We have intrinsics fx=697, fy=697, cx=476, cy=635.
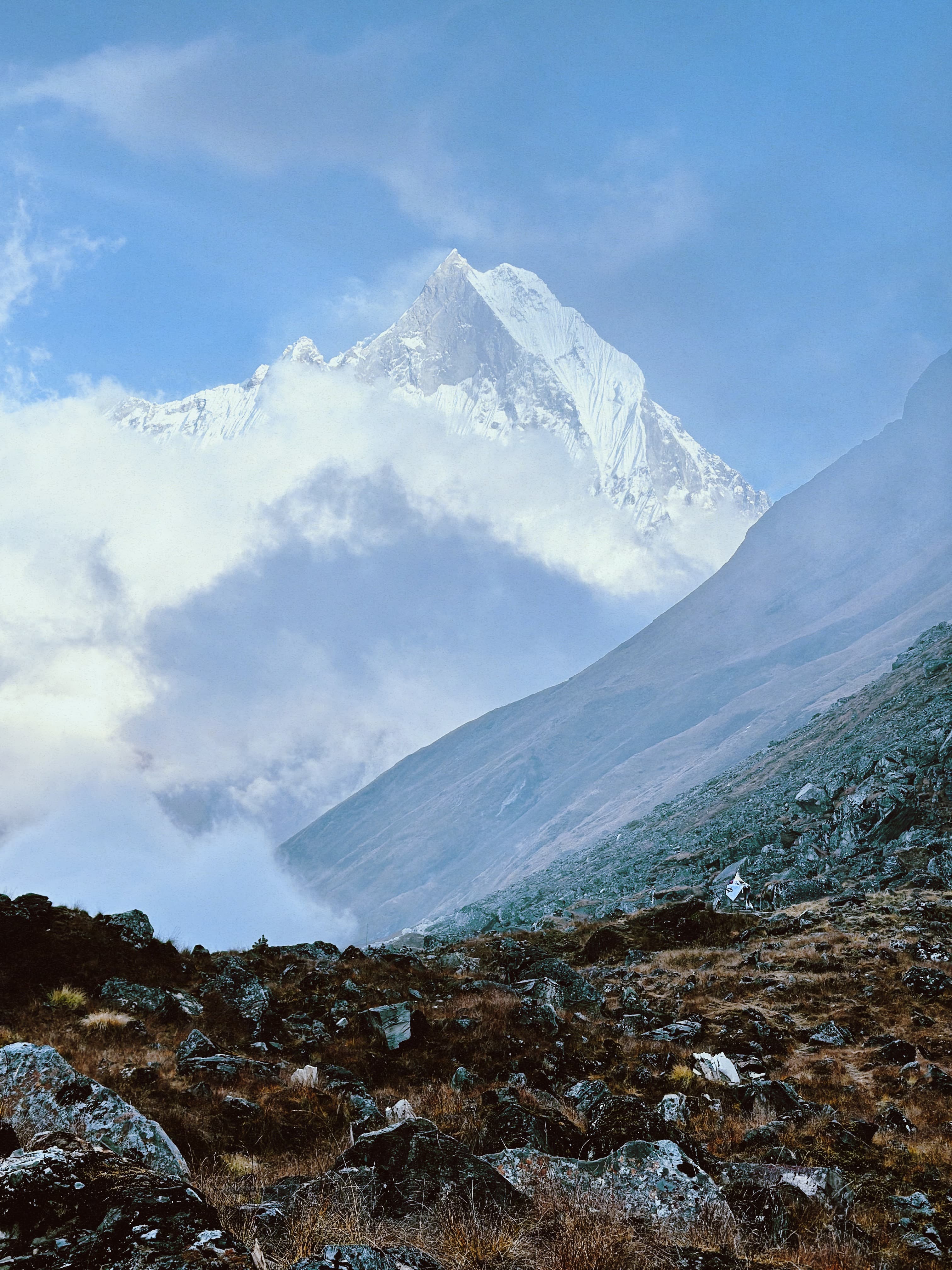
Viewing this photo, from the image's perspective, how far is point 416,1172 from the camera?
6.87 m

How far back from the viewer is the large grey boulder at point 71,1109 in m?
7.27

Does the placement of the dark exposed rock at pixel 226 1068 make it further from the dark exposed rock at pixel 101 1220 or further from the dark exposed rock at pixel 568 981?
the dark exposed rock at pixel 568 981

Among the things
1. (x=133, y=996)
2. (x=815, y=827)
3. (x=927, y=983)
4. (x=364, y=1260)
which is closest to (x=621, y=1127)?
(x=364, y=1260)

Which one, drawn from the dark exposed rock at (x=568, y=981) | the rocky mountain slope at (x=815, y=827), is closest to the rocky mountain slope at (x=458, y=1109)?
the dark exposed rock at (x=568, y=981)

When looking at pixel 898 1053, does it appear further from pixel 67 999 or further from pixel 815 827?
pixel 815 827

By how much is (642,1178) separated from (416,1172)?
2310 millimetres

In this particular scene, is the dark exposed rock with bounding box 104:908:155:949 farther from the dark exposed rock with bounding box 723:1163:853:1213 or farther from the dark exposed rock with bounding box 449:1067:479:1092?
the dark exposed rock with bounding box 723:1163:853:1213

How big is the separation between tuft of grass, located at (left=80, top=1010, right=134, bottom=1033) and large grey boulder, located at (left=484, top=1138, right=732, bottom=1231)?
1038cm

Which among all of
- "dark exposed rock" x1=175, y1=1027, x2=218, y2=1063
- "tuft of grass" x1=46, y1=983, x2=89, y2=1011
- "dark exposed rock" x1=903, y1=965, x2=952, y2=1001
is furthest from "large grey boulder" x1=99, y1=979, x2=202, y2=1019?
"dark exposed rock" x1=903, y1=965, x2=952, y2=1001

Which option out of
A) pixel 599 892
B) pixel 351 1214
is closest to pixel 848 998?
pixel 351 1214

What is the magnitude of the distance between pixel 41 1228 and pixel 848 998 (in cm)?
2471

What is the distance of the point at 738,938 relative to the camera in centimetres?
3338

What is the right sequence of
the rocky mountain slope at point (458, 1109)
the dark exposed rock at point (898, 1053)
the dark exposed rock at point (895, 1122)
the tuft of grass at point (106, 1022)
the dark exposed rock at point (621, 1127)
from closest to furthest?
the rocky mountain slope at point (458, 1109), the dark exposed rock at point (621, 1127), the dark exposed rock at point (895, 1122), the tuft of grass at point (106, 1022), the dark exposed rock at point (898, 1053)

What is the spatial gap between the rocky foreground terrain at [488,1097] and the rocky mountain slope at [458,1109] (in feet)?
0.13
